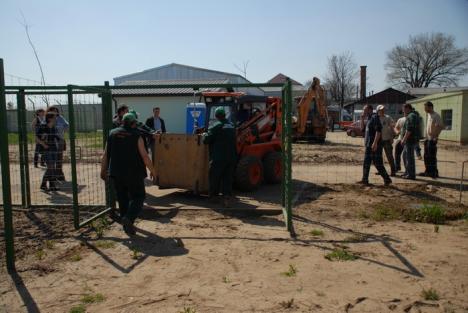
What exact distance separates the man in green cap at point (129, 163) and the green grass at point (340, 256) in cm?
264

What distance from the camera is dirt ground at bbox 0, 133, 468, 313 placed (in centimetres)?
393

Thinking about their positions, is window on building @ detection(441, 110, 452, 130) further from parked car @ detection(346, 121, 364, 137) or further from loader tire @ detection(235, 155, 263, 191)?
loader tire @ detection(235, 155, 263, 191)

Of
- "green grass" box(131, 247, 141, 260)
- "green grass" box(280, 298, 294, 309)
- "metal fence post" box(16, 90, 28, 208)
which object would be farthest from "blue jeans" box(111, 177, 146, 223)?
"green grass" box(280, 298, 294, 309)

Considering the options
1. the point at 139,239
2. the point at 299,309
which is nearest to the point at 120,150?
the point at 139,239

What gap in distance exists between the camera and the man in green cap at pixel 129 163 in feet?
19.4

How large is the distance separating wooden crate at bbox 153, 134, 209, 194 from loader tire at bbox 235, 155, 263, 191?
36.5 inches

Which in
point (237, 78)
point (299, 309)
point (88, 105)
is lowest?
point (299, 309)

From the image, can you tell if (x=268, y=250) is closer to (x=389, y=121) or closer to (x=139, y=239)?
(x=139, y=239)

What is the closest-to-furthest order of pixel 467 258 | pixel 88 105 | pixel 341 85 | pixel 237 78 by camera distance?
pixel 467 258
pixel 88 105
pixel 237 78
pixel 341 85

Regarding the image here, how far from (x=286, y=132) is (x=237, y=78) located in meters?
35.6

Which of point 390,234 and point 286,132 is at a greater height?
point 286,132

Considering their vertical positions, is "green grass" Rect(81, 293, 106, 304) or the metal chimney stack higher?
the metal chimney stack

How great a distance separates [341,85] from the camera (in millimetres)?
69188

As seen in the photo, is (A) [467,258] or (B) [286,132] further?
(B) [286,132]
